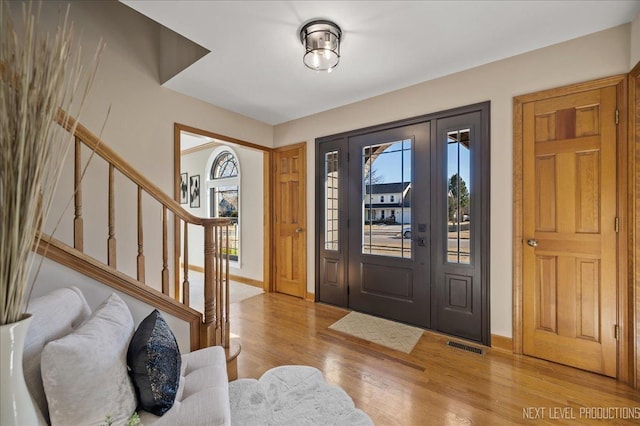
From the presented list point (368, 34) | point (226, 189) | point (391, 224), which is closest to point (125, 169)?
point (368, 34)

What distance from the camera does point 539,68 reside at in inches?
90.4

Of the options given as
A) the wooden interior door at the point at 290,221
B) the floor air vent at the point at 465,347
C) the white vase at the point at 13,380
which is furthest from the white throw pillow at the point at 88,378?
the wooden interior door at the point at 290,221

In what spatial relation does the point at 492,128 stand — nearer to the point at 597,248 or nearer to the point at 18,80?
the point at 597,248

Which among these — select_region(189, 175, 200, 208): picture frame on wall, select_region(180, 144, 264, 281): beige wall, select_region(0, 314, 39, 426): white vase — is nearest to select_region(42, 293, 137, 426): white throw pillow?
select_region(0, 314, 39, 426): white vase

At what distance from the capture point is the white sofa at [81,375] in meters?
0.99

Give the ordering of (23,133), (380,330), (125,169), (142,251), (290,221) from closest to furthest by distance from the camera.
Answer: (23,133) → (125,169) → (142,251) → (380,330) → (290,221)

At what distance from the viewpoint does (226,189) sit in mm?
5418

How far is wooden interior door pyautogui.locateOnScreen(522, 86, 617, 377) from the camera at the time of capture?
2.05 meters

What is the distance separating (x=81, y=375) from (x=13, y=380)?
38 cm

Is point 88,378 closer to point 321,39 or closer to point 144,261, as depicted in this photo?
point 144,261

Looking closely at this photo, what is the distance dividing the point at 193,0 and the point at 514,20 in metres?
2.24

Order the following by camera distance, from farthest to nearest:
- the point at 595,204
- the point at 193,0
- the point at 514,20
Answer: the point at 595,204
the point at 514,20
the point at 193,0

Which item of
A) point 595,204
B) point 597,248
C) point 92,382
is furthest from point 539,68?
point 92,382

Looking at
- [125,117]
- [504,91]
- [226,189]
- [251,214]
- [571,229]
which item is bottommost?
[571,229]
